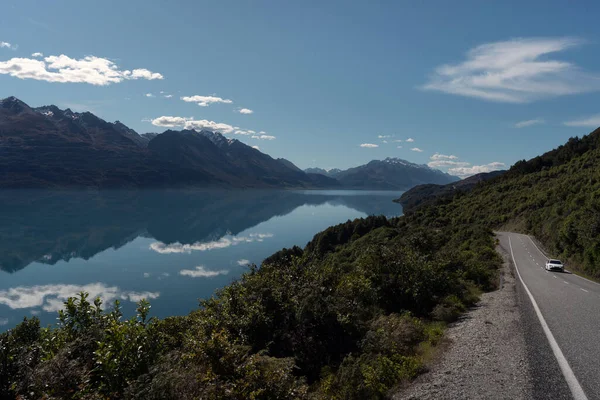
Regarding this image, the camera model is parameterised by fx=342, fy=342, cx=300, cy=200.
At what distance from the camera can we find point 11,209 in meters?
145

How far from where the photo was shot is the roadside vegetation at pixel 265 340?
281 inches

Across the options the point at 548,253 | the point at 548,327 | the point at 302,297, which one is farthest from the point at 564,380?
the point at 548,253

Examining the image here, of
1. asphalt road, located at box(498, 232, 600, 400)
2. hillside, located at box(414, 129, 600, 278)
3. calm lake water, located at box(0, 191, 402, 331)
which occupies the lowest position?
calm lake water, located at box(0, 191, 402, 331)

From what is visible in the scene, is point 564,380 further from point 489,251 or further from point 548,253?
point 548,253

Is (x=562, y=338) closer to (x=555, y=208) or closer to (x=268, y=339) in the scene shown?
(x=268, y=339)

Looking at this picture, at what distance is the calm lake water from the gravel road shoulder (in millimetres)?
Result: 34787

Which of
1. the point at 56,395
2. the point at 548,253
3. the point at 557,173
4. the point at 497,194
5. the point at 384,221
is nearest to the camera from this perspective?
the point at 56,395

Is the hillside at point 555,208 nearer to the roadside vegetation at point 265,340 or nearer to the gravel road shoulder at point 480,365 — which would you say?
the roadside vegetation at point 265,340

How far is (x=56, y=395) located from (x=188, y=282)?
49.4m

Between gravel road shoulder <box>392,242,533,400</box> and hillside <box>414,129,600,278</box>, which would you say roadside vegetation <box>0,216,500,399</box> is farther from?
hillside <box>414,129,600,278</box>

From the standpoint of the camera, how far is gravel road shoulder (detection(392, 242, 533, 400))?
290 inches

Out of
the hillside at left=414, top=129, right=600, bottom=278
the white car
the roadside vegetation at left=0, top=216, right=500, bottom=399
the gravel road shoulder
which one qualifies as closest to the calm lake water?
the roadside vegetation at left=0, top=216, right=500, bottom=399

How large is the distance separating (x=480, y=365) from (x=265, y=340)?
6.61m

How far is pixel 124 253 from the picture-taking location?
78125 millimetres
